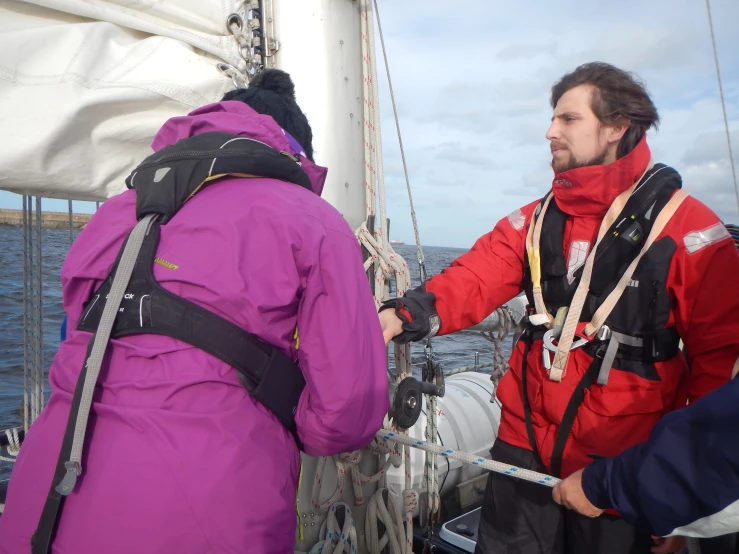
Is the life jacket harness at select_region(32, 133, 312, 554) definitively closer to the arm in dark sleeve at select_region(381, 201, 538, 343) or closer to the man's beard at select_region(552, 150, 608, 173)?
the arm in dark sleeve at select_region(381, 201, 538, 343)

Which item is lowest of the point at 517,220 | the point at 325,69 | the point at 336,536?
the point at 336,536

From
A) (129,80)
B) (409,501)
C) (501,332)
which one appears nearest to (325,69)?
(129,80)

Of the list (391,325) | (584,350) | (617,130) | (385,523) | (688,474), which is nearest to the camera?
(688,474)

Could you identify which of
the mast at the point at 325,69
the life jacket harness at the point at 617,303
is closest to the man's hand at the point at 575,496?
the life jacket harness at the point at 617,303

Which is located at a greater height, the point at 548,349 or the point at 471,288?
the point at 471,288

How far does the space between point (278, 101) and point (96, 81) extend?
2.40 ft

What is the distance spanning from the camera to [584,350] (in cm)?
207

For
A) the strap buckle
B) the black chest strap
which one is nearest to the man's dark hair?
the strap buckle

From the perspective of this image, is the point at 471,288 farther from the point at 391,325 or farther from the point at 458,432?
the point at 458,432

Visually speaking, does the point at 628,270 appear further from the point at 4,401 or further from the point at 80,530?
the point at 4,401

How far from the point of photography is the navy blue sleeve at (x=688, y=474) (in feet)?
4.01

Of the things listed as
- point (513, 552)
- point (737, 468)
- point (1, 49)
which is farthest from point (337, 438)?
point (1, 49)

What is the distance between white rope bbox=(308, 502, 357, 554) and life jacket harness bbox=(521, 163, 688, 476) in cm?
90

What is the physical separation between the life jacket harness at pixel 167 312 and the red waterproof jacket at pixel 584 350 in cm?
91
